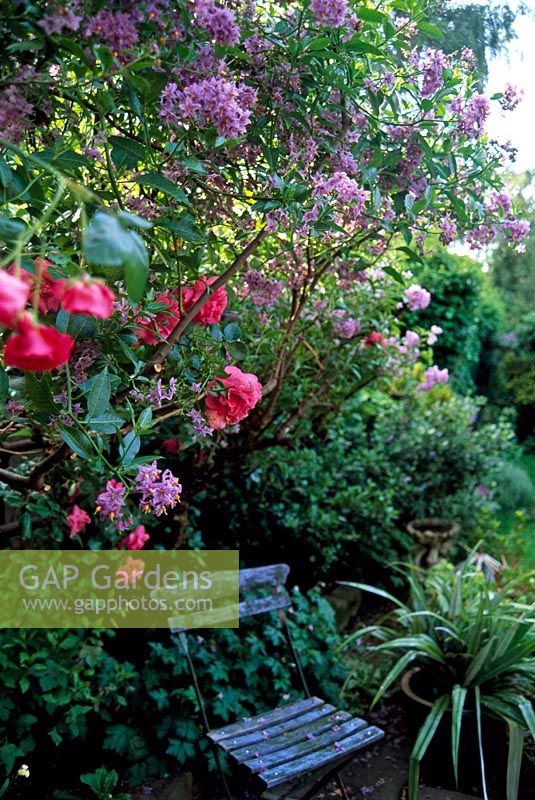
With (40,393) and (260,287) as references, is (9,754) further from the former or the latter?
(260,287)

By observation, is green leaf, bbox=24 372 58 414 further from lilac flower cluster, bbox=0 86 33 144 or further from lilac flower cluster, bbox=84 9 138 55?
lilac flower cluster, bbox=84 9 138 55

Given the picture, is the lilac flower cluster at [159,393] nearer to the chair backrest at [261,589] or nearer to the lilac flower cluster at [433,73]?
the lilac flower cluster at [433,73]

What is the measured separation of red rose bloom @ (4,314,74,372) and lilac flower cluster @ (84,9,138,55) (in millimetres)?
564

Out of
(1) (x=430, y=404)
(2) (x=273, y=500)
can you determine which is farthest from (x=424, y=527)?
(2) (x=273, y=500)

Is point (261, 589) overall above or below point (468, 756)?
above

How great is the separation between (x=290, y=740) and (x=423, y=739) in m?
0.47

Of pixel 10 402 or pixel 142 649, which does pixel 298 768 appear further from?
pixel 10 402

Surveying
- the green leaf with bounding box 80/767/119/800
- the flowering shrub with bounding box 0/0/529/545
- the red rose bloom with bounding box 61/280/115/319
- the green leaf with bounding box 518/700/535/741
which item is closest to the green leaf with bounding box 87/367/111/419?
the flowering shrub with bounding box 0/0/529/545

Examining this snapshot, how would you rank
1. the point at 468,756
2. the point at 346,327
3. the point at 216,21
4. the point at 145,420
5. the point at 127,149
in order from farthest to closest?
the point at 346,327, the point at 468,756, the point at 145,420, the point at 127,149, the point at 216,21

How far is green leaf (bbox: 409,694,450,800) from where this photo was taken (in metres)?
2.18

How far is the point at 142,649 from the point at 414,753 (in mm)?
1113

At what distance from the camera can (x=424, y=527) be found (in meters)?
4.67

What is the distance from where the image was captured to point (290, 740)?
223 centimetres

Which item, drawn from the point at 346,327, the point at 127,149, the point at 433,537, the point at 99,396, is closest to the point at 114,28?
the point at 127,149
